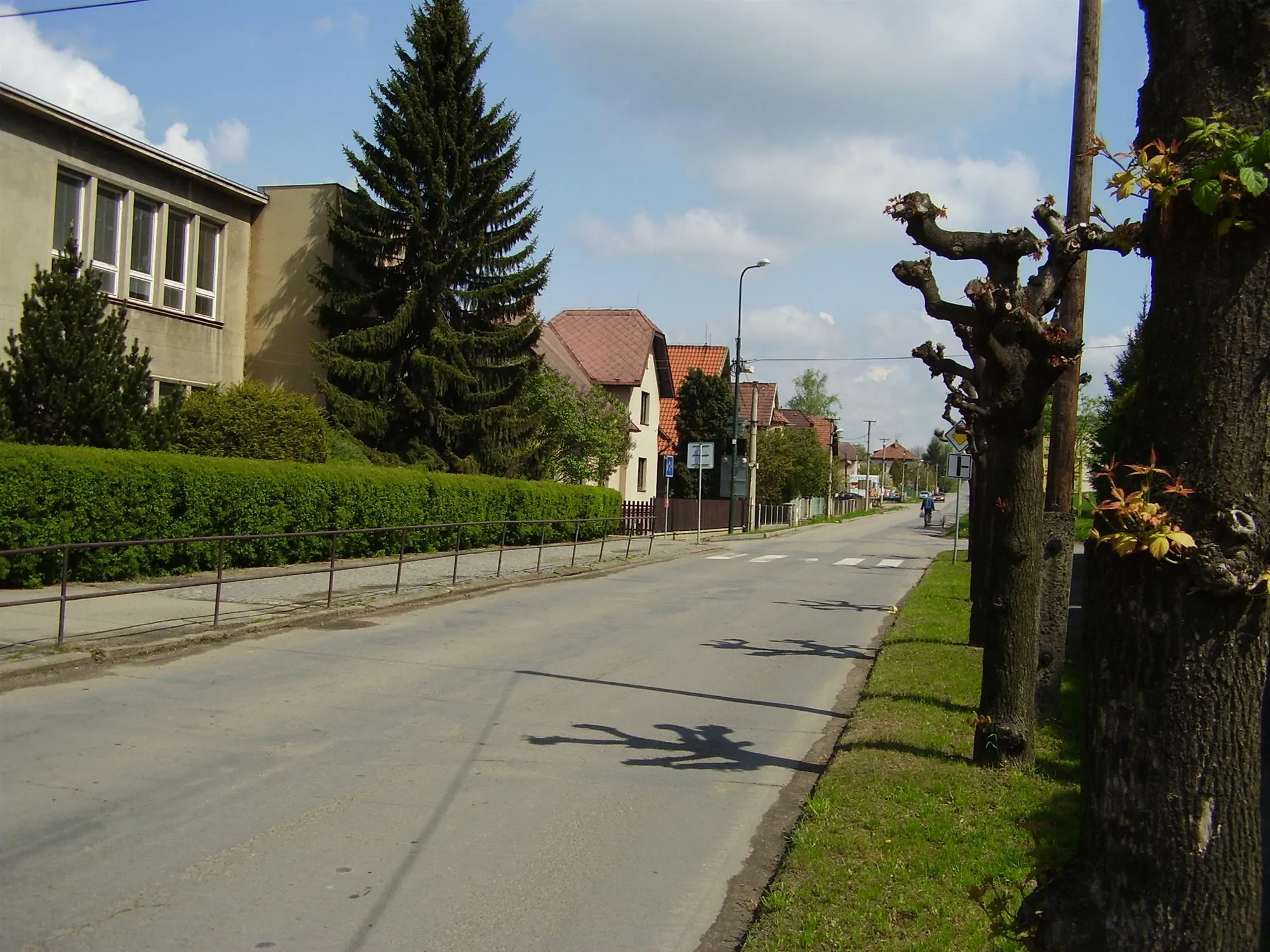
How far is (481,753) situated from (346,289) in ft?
70.7

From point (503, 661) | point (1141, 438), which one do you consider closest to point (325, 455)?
point (503, 661)

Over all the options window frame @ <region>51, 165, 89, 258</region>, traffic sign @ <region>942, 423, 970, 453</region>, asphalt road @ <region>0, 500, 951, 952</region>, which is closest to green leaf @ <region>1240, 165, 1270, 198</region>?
asphalt road @ <region>0, 500, 951, 952</region>

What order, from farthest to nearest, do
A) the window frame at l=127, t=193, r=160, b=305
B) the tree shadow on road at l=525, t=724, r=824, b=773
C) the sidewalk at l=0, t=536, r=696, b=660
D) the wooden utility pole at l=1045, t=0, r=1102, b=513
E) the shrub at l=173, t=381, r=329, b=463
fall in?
the window frame at l=127, t=193, r=160, b=305 → the shrub at l=173, t=381, r=329, b=463 → the sidewalk at l=0, t=536, r=696, b=660 → the wooden utility pole at l=1045, t=0, r=1102, b=513 → the tree shadow on road at l=525, t=724, r=824, b=773

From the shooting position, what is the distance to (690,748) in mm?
7953

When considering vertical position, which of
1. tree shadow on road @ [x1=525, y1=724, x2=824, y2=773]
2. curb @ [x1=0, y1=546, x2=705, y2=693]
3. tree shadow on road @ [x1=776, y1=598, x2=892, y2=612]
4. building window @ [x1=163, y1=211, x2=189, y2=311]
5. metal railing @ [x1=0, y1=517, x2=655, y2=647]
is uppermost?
building window @ [x1=163, y1=211, x2=189, y2=311]

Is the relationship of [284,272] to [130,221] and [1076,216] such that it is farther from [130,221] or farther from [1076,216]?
[1076,216]

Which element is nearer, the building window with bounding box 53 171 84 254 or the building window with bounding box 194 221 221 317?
the building window with bounding box 53 171 84 254

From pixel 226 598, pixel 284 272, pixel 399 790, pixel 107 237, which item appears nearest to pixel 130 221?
pixel 107 237

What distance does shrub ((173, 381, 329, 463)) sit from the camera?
757 inches

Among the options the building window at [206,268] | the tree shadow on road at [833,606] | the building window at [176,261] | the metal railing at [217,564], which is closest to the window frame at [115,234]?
the building window at [176,261]

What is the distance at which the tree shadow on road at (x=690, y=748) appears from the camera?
7547 mm

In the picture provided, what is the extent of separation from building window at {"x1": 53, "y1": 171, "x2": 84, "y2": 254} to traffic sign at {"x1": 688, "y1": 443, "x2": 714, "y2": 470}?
1901 cm

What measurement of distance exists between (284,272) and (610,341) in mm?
21254

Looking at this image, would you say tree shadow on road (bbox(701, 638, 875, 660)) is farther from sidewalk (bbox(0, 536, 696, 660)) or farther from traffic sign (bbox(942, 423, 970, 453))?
sidewalk (bbox(0, 536, 696, 660))
